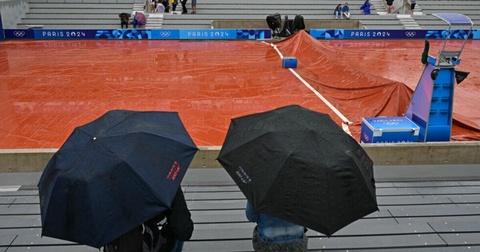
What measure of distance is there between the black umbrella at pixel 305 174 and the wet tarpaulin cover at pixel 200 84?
5020mm

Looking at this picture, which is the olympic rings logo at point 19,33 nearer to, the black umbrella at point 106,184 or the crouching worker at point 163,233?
the black umbrella at point 106,184

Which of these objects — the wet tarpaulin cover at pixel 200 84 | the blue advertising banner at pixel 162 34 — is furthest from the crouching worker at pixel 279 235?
the blue advertising banner at pixel 162 34

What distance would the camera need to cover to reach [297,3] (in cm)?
2684

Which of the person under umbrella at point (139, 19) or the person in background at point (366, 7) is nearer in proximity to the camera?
the person under umbrella at point (139, 19)

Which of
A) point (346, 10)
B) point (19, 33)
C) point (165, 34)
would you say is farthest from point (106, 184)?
point (346, 10)

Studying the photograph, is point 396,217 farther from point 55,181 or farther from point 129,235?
point 55,181

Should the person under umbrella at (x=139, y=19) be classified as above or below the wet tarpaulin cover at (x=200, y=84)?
above

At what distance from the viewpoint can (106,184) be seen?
2.38 meters

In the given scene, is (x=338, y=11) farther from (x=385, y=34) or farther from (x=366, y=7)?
(x=385, y=34)

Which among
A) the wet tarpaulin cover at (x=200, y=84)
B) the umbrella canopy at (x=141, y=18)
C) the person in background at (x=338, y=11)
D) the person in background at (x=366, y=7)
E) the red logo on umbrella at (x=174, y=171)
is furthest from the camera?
the person in background at (x=366, y=7)

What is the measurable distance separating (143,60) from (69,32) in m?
7.45

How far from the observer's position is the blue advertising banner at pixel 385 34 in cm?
2202

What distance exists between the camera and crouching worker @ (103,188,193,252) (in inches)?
98.5

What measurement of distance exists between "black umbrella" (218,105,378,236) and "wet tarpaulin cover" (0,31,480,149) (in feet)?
16.5
